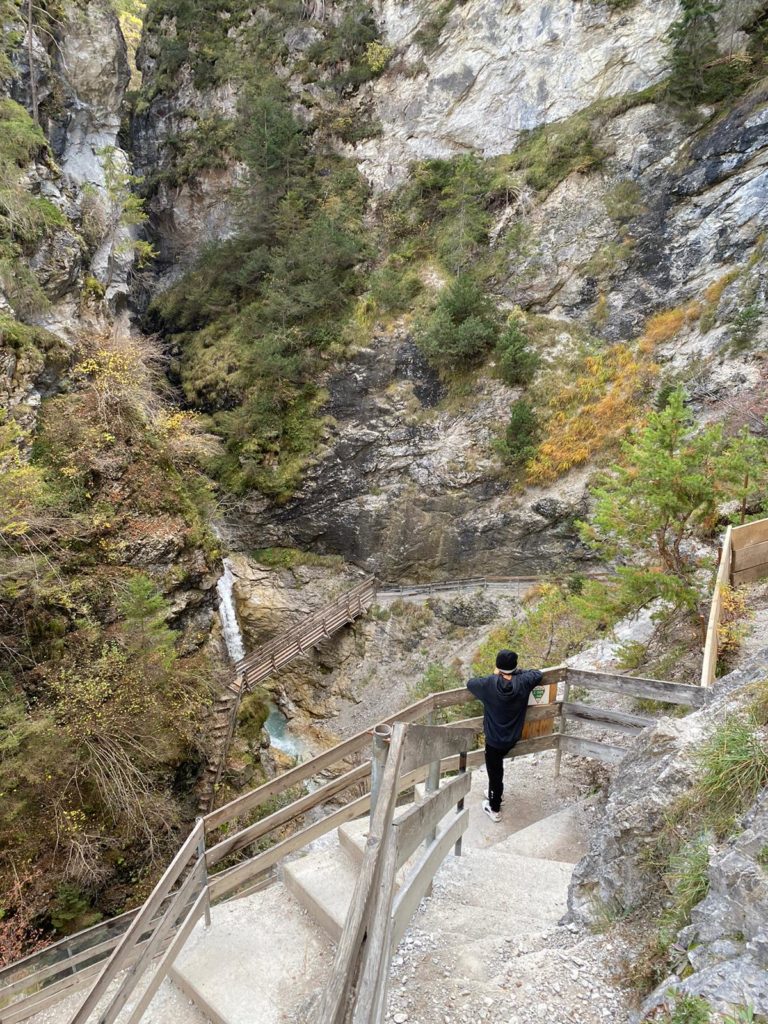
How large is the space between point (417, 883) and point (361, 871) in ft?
3.90

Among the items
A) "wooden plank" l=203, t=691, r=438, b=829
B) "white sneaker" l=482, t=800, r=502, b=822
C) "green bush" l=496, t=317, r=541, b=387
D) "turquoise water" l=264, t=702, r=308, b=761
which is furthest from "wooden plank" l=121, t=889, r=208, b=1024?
"green bush" l=496, t=317, r=541, b=387

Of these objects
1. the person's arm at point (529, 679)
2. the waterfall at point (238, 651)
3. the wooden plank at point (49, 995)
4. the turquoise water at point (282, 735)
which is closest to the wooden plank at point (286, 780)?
the person's arm at point (529, 679)

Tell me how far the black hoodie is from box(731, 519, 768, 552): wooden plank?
12.1ft

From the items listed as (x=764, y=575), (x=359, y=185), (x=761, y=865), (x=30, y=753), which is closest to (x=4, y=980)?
(x=30, y=753)

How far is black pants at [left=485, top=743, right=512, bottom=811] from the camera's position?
14.3 feet

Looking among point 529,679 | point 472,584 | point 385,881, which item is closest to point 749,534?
point 529,679

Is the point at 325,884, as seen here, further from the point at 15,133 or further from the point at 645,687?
the point at 15,133

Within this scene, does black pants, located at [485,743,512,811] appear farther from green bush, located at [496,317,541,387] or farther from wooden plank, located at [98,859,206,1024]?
green bush, located at [496,317,541,387]

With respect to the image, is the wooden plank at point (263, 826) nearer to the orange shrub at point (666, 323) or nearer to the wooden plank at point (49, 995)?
the wooden plank at point (49, 995)

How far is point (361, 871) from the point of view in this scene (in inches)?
65.1

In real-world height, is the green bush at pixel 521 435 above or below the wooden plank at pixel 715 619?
above

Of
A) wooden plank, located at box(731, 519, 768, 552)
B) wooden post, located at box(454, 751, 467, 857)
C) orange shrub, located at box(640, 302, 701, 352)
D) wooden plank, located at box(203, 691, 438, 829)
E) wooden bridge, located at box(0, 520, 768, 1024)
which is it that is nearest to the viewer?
wooden bridge, located at box(0, 520, 768, 1024)

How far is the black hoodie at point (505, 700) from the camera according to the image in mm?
4027

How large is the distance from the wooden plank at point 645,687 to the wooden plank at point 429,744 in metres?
1.66
